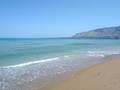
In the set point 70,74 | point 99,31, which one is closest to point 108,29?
point 99,31

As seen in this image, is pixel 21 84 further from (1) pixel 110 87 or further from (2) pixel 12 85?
(1) pixel 110 87

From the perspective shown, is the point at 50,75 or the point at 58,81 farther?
the point at 50,75

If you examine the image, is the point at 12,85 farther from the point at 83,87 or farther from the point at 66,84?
the point at 83,87

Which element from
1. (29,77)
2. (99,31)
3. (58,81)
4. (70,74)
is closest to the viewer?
(58,81)

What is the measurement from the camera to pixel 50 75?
9.35 metres

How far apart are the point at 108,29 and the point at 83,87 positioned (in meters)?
169

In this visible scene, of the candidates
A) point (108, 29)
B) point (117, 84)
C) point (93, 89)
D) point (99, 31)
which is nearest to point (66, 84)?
point (93, 89)

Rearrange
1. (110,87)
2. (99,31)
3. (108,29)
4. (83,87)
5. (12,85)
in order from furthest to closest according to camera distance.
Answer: (99,31), (108,29), (12,85), (83,87), (110,87)

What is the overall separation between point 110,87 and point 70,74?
3.53m

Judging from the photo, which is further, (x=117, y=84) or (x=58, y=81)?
(x=58, y=81)

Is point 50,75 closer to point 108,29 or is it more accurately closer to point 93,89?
point 93,89

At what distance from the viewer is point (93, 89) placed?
6.35m

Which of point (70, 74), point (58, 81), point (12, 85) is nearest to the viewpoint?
point (12, 85)

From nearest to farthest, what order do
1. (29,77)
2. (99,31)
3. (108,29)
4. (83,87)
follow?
(83,87) < (29,77) < (108,29) < (99,31)
